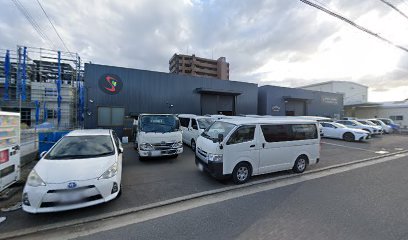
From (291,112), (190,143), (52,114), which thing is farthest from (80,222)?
(291,112)

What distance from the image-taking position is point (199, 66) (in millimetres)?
65000

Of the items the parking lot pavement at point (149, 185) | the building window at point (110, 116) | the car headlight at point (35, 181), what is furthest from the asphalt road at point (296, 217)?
the building window at point (110, 116)

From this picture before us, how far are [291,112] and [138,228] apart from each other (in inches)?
944

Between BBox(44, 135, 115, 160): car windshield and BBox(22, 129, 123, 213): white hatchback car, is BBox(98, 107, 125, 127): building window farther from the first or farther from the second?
BBox(22, 129, 123, 213): white hatchback car

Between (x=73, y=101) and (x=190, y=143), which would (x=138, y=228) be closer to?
(x=190, y=143)

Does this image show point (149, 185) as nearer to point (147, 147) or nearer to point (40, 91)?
point (147, 147)

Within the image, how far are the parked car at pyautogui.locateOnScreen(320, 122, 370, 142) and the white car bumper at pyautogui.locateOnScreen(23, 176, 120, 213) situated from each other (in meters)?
16.4

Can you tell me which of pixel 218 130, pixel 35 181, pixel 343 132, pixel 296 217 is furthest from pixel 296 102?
pixel 35 181

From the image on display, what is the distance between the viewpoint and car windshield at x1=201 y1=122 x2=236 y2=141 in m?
5.27

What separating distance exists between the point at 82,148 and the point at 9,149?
1.80 m

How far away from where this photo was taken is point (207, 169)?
5254 millimetres

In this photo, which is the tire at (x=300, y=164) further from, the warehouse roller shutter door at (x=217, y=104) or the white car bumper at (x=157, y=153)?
the warehouse roller shutter door at (x=217, y=104)

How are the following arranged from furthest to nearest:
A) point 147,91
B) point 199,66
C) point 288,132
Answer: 1. point 199,66
2. point 147,91
3. point 288,132

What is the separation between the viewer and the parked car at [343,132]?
1323 centimetres
